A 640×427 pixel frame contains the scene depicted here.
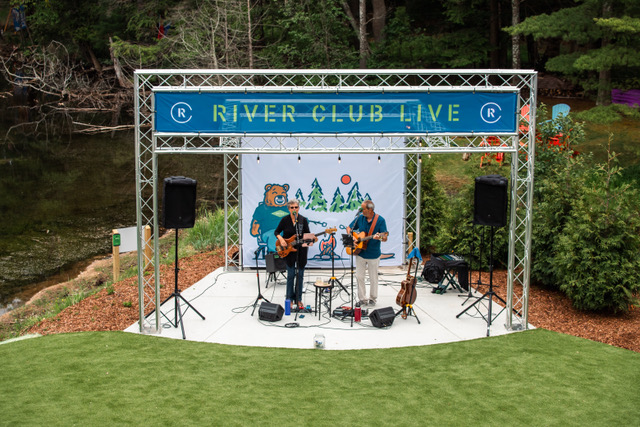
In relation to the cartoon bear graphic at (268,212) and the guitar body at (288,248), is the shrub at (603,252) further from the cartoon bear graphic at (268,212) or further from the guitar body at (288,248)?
the cartoon bear graphic at (268,212)

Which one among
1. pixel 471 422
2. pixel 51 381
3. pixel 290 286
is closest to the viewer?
pixel 471 422

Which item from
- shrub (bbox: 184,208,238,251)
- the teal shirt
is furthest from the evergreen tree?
shrub (bbox: 184,208,238,251)

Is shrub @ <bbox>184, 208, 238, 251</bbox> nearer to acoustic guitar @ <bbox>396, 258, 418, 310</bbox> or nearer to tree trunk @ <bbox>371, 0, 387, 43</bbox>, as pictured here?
acoustic guitar @ <bbox>396, 258, 418, 310</bbox>

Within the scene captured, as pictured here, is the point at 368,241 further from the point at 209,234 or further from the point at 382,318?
the point at 209,234

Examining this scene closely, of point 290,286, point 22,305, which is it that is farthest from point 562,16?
point 22,305

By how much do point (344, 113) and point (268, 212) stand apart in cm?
448

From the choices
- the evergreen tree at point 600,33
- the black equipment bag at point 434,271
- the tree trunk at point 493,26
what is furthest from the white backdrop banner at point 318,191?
the tree trunk at point 493,26

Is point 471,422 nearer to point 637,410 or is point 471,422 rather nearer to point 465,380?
point 465,380

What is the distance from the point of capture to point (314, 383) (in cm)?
718

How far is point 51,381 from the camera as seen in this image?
7090mm

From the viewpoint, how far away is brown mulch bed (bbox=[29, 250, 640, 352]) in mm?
9123

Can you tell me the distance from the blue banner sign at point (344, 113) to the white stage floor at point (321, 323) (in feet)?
10.00

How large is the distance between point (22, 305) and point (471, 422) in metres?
10.4

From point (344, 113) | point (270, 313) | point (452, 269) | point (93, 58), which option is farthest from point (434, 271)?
point (93, 58)
